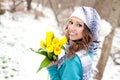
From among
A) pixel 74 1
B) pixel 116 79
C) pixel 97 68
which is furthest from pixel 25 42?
pixel 74 1

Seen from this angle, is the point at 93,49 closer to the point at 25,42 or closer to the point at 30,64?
the point at 30,64

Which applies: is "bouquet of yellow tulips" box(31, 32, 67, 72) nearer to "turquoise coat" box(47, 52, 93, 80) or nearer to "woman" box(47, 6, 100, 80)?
"woman" box(47, 6, 100, 80)

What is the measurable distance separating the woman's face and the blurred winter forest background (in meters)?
0.36

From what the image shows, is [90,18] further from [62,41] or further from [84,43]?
[62,41]

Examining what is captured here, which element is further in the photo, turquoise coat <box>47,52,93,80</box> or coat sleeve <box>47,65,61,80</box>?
coat sleeve <box>47,65,61,80</box>

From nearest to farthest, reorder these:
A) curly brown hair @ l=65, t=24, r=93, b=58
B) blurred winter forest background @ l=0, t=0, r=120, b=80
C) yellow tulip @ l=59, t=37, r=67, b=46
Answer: curly brown hair @ l=65, t=24, r=93, b=58 < yellow tulip @ l=59, t=37, r=67, b=46 < blurred winter forest background @ l=0, t=0, r=120, b=80

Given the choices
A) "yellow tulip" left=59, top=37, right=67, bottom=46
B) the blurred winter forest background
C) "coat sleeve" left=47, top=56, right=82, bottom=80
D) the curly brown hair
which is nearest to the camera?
"coat sleeve" left=47, top=56, right=82, bottom=80

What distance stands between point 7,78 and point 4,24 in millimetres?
6256

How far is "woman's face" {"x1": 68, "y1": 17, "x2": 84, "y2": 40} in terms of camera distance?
2846 mm

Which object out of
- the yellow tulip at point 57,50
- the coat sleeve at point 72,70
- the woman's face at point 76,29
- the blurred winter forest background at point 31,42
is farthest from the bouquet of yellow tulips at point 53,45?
the blurred winter forest background at point 31,42

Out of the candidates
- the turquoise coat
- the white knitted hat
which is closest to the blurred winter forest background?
the white knitted hat

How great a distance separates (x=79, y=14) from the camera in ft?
9.40

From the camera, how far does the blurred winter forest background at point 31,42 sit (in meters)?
6.96

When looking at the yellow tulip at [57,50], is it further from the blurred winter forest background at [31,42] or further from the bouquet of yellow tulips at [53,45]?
the blurred winter forest background at [31,42]
